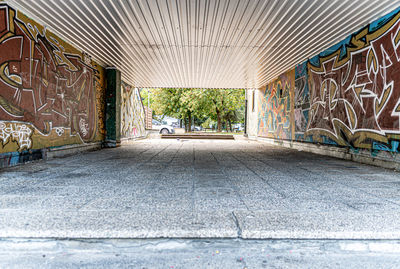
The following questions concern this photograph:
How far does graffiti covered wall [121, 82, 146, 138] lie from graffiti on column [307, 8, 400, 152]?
37.5 feet

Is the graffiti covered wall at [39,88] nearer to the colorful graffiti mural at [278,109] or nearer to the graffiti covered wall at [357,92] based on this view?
the graffiti covered wall at [357,92]

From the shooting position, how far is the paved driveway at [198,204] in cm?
271

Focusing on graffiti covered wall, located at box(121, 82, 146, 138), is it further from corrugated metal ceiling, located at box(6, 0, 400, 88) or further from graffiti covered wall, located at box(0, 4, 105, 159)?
graffiti covered wall, located at box(0, 4, 105, 159)

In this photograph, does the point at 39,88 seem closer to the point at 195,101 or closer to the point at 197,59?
the point at 197,59

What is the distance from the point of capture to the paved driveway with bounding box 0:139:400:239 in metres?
2.71

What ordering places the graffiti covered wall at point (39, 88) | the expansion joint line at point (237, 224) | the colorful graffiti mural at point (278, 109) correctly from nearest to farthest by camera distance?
the expansion joint line at point (237, 224), the graffiti covered wall at point (39, 88), the colorful graffiti mural at point (278, 109)

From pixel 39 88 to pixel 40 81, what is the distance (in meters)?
0.22

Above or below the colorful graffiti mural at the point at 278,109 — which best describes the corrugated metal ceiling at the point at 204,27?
above

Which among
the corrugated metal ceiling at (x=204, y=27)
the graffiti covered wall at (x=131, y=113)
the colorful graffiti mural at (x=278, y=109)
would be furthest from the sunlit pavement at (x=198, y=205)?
the graffiti covered wall at (x=131, y=113)

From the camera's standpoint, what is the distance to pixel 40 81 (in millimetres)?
7719

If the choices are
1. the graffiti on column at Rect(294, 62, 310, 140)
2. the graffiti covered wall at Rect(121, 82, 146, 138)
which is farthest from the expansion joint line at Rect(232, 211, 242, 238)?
the graffiti covered wall at Rect(121, 82, 146, 138)

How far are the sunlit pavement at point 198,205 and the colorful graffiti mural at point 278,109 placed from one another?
8257 millimetres

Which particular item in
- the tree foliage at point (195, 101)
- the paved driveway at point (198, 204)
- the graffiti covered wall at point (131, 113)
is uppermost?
the tree foliage at point (195, 101)

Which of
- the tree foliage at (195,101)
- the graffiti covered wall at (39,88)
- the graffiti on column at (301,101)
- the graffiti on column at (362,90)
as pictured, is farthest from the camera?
the tree foliage at (195,101)
